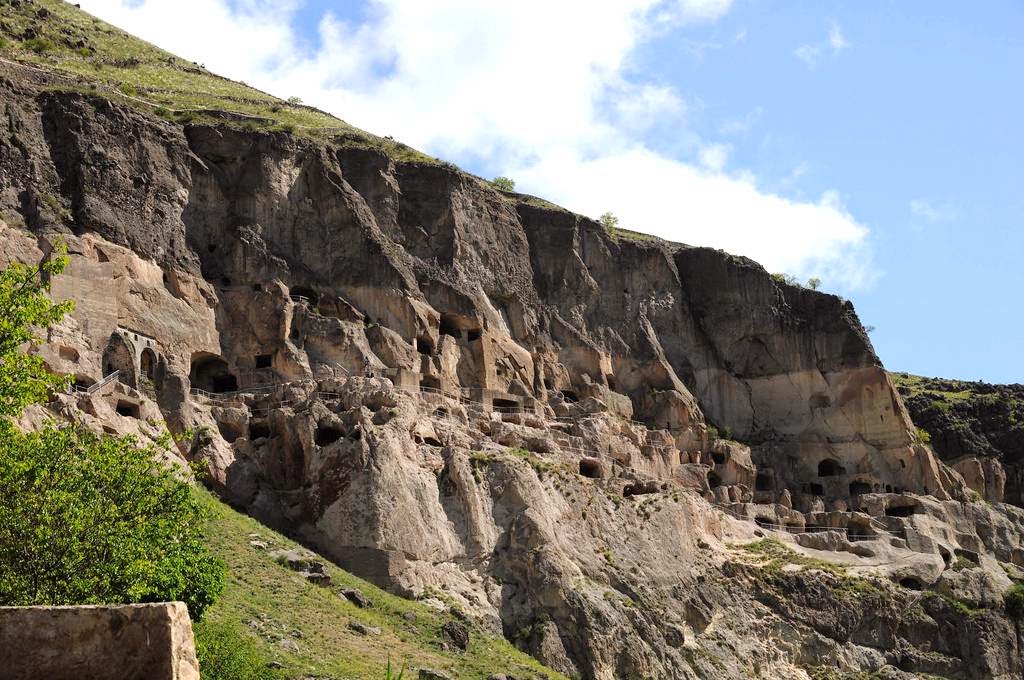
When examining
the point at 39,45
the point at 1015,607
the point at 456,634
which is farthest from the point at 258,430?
the point at 39,45

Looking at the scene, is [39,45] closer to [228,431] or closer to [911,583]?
[228,431]

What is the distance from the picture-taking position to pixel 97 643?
39.3 feet

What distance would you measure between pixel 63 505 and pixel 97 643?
49.1 ft

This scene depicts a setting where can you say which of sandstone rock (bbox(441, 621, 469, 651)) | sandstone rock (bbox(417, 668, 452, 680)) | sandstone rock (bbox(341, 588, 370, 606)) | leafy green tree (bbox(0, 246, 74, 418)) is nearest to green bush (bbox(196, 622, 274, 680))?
sandstone rock (bbox(417, 668, 452, 680))

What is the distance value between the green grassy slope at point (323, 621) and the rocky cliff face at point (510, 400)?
8.00 ft

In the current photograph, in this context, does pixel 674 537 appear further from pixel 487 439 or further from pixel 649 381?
pixel 649 381

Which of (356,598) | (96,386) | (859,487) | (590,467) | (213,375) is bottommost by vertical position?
(356,598)

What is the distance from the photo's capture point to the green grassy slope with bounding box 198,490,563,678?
120 ft

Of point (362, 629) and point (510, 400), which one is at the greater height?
point (510, 400)

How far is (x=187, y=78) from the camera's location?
320ft

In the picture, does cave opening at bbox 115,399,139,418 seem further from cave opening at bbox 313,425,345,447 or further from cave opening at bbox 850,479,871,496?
cave opening at bbox 850,479,871,496

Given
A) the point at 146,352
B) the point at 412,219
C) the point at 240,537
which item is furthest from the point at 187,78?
the point at 240,537

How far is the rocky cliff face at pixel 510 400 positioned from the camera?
50469mm

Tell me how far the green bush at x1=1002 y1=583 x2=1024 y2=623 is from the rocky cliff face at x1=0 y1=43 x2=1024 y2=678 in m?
0.73
